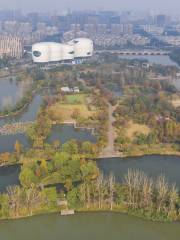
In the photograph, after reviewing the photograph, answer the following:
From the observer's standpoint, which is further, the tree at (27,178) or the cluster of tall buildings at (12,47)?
the cluster of tall buildings at (12,47)

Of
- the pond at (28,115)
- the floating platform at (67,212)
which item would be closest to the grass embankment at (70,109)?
the pond at (28,115)

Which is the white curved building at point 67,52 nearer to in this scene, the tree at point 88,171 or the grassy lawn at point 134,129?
the grassy lawn at point 134,129

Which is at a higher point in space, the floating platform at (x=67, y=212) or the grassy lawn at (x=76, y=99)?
the grassy lawn at (x=76, y=99)

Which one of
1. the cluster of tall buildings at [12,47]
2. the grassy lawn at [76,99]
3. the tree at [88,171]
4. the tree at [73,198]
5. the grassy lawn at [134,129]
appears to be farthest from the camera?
the cluster of tall buildings at [12,47]

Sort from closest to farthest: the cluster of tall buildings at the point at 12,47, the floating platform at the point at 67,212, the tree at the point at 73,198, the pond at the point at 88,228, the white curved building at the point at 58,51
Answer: the pond at the point at 88,228
the floating platform at the point at 67,212
the tree at the point at 73,198
the white curved building at the point at 58,51
the cluster of tall buildings at the point at 12,47

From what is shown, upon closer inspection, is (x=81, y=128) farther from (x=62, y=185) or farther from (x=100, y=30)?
(x=100, y=30)

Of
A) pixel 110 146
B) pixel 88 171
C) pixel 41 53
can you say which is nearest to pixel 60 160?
pixel 88 171

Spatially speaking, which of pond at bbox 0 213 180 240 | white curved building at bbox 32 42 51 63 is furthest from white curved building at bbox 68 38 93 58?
pond at bbox 0 213 180 240
